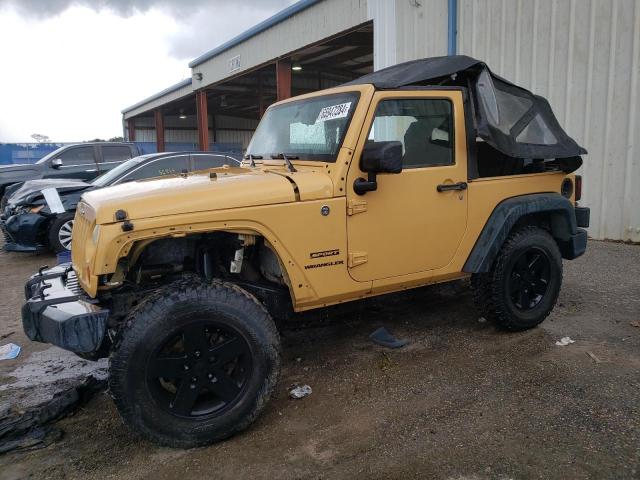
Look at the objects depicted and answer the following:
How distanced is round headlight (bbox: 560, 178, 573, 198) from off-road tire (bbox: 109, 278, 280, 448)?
3.09m

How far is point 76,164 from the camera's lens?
10.9 metres

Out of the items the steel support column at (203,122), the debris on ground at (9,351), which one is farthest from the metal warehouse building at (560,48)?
the steel support column at (203,122)

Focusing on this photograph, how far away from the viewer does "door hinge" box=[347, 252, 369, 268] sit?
10.7 feet

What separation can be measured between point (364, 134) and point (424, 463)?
78.2 inches

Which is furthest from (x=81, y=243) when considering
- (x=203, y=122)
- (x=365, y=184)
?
(x=203, y=122)

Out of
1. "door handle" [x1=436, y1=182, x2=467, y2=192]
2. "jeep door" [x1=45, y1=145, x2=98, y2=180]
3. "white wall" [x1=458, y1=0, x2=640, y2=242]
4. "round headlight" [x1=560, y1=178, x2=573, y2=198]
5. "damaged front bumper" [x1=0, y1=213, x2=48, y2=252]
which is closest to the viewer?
"door handle" [x1=436, y1=182, x2=467, y2=192]

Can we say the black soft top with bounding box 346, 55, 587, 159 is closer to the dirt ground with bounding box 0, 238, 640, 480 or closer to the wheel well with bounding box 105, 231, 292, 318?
the wheel well with bounding box 105, 231, 292, 318

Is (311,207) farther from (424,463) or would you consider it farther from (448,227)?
(424,463)

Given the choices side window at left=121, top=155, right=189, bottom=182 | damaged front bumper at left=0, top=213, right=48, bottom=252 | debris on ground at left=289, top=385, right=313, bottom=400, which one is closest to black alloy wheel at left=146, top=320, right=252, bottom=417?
debris on ground at left=289, top=385, right=313, bottom=400

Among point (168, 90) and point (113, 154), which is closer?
point (113, 154)

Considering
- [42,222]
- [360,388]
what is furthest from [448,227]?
[42,222]

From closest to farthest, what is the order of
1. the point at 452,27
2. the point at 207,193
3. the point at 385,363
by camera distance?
the point at 207,193, the point at 385,363, the point at 452,27

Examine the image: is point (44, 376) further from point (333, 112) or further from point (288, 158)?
point (333, 112)

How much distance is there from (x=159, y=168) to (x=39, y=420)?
5396mm
